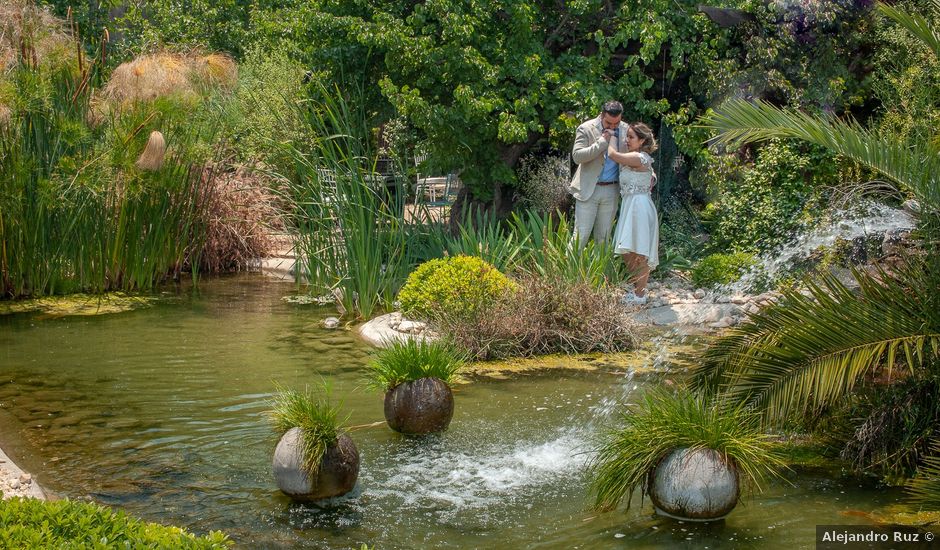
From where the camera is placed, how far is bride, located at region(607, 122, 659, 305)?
1079cm

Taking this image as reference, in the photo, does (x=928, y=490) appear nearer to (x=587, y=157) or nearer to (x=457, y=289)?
(x=457, y=289)

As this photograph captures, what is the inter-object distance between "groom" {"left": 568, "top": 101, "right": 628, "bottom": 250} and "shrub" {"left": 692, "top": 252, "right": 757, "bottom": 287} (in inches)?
53.0

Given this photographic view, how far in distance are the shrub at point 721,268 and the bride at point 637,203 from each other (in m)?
1.14

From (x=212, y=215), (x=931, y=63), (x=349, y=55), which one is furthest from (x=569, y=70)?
(x=212, y=215)

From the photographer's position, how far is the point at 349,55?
13469 millimetres

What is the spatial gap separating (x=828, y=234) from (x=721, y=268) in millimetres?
2187

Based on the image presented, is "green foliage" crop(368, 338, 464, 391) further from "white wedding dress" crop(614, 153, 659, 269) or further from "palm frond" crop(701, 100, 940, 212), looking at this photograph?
"white wedding dress" crop(614, 153, 659, 269)

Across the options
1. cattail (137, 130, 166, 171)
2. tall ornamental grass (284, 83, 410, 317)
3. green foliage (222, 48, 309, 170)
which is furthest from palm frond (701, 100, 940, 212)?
green foliage (222, 48, 309, 170)

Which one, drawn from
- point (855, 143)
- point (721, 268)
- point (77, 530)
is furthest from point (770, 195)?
point (77, 530)

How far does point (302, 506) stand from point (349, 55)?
8.77 meters

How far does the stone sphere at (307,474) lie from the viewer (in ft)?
18.8

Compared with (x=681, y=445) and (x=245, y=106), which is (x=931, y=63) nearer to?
(x=681, y=445)

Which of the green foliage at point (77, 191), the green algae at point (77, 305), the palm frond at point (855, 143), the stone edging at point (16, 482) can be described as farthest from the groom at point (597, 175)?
the stone edging at point (16, 482)

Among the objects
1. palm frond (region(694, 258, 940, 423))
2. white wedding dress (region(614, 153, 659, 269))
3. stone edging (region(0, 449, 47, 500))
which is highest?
white wedding dress (region(614, 153, 659, 269))
